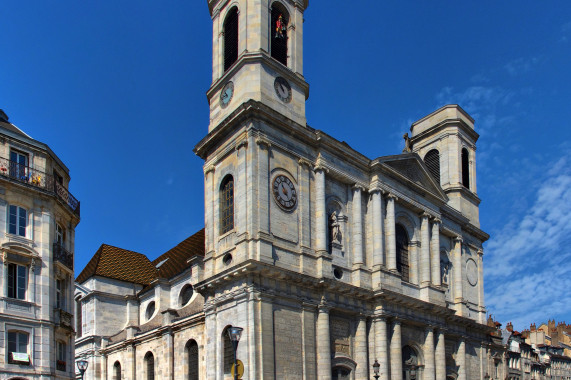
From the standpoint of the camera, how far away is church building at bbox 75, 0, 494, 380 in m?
25.5

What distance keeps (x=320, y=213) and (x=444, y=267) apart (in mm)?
12189

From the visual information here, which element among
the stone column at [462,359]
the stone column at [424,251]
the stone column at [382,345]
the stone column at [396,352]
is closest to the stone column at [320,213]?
the stone column at [382,345]

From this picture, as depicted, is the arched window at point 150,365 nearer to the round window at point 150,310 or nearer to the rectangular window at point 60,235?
the round window at point 150,310

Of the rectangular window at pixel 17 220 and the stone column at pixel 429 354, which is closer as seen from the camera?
the rectangular window at pixel 17 220

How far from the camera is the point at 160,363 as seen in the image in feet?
109

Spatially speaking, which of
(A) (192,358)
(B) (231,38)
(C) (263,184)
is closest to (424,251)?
(C) (263,184)

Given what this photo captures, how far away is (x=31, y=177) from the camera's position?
975 inches

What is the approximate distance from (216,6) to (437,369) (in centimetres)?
2166

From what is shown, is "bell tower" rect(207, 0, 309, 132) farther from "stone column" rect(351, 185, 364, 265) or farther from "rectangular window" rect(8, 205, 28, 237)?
"rectangular window" rect(8, 205, 28, 237)

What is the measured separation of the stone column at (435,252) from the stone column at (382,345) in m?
6.06

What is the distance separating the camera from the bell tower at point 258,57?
28.2m

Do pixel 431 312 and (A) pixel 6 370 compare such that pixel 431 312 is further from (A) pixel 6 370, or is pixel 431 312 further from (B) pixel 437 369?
(A) pixel 6 370

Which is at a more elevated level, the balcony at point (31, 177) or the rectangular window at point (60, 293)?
the balcony at point (31, 177)

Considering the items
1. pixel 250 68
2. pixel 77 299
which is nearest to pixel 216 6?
pixel 250 68
